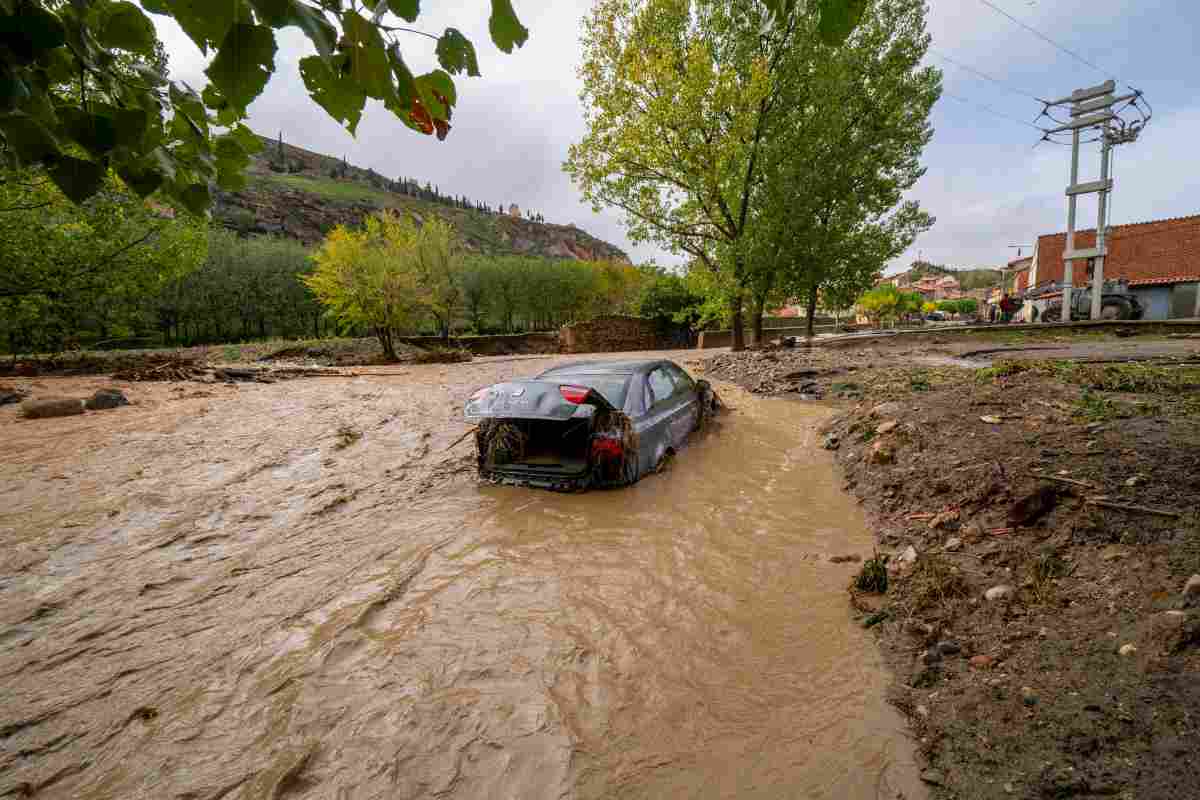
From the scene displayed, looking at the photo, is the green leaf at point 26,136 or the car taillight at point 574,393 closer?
the green leaf at point 26,136

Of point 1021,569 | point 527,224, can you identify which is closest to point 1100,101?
point 1021,569

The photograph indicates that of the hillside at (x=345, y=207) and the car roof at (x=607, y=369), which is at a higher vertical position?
the hillside at (x=345, y=207)

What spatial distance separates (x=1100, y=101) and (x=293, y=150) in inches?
6562

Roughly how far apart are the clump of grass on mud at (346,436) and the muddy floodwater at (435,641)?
179cm

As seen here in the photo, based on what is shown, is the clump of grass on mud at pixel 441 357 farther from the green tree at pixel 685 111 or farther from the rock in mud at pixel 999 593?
the rock in mud at pixel 999 593

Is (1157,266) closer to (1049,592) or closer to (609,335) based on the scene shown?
(609,335)

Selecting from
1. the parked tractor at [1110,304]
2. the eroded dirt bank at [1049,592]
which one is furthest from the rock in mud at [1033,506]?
the parked tractor at [1110,304]

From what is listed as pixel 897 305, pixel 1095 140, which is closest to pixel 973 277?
pixel 897 305

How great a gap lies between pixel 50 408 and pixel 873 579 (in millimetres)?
14039

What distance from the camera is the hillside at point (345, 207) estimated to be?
293ft

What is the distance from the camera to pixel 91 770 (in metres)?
2.13

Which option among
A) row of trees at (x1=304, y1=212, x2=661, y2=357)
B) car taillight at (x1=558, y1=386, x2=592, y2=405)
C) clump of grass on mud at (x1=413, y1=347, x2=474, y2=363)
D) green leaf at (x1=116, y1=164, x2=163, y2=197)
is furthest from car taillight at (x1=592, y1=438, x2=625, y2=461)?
clump of grass on mud at (x1=413, y1=347, x2=474, y2=363)

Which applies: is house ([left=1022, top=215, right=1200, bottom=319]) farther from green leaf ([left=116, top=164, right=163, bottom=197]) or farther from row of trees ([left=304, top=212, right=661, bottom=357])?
green leaf ([left=116, top=164, right=163, bottom=197])

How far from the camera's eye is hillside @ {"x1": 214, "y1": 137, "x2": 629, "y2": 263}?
89188 mm
